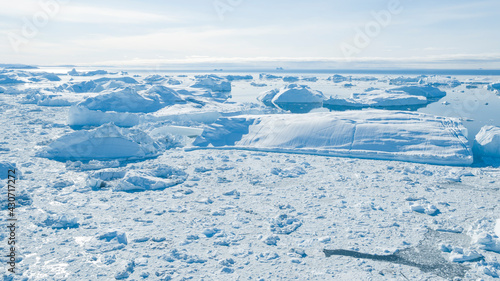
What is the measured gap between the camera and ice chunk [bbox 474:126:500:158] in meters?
7.11

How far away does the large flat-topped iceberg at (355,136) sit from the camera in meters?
6.93

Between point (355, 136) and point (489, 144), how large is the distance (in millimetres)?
2542

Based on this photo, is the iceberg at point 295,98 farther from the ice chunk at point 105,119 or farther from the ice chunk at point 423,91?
the ice chunk at point 105,119

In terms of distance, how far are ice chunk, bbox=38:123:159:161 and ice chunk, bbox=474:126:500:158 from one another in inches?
259

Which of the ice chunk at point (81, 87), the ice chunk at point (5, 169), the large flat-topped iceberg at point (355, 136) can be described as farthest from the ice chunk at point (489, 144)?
the ice chunk at point (81, 87)

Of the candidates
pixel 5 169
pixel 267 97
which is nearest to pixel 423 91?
pixel 267 97

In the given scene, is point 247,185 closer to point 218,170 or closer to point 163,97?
point 218,170

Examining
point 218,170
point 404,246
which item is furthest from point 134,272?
point 218,170

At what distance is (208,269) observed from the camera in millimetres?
3145

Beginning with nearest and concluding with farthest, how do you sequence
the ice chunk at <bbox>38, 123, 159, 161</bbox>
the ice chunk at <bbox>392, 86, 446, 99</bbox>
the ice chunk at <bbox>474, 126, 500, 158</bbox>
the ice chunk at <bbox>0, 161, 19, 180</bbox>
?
the ice chunk at <bbox>0, 161, 19, 180</bbox> < the ice chunk at <bbox>474, 126, 500, 158</bbox> < the ice chunk at <bbox>38, 123, 159, 161</bbox> < the ice chunk at <bbox>392, 86, 446, 99</bbox>

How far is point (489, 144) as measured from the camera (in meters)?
7.16

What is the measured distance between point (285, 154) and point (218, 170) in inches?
67.2

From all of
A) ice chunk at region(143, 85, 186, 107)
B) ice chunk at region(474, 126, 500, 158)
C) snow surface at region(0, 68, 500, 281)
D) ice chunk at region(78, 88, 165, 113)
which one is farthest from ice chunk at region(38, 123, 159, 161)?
ice chunk at region(143, 85, 186, 107)

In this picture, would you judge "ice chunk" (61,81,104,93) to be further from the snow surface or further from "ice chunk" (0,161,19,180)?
"ice chunk" (0,161,19,180)
